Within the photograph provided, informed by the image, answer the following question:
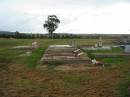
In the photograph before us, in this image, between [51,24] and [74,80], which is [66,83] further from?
[51,24]

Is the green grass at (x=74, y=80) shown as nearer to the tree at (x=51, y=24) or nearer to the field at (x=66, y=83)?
the field at (x=66, y=83)

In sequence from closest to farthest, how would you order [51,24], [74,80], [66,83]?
[66,83] < [74,80] < [51,24]

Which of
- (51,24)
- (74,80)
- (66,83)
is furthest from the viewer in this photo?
(51,24)

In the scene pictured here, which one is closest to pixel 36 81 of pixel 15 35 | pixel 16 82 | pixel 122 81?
pixel 16 82

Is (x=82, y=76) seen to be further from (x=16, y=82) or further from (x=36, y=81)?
(x=16, y=82)

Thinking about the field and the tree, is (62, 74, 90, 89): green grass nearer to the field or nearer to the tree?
the field

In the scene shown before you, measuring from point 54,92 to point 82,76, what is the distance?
317cm

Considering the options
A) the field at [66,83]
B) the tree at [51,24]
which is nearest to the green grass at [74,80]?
the field at [66,83]

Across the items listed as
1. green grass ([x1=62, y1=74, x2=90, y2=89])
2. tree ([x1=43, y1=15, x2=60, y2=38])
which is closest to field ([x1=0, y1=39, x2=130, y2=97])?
green grass ([x1=62, y1=74, x2=90, y2=89])

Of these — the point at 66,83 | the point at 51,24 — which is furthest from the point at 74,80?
the point at 51,24

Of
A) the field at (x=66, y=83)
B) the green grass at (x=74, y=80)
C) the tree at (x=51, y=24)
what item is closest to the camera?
the field at (x=66, y=83)

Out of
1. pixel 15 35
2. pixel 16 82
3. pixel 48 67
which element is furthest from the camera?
pixel 15 35

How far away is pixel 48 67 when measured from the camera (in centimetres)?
1552

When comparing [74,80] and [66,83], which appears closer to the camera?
[66,83]
